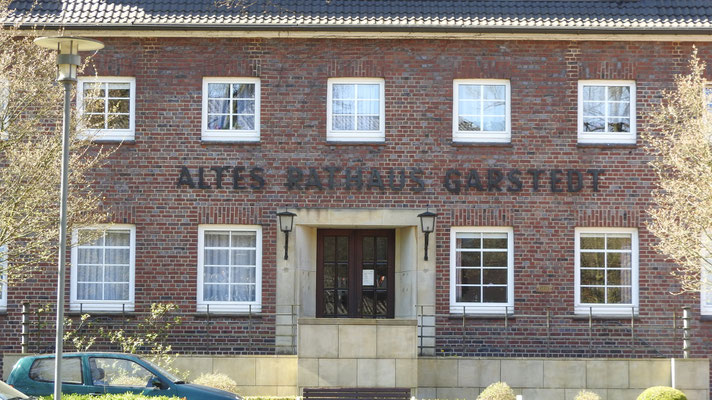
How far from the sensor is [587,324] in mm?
21969

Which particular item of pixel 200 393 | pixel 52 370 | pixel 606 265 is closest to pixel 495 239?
pixel 606 265

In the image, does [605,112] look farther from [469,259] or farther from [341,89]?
[341,89]

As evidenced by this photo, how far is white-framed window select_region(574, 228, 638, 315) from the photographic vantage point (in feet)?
72.9

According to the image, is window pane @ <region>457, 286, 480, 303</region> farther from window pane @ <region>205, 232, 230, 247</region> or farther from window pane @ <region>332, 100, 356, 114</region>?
window pane @ <region>205, 232, 230, 247</region>

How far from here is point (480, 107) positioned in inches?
881

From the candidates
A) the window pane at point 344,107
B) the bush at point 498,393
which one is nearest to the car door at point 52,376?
the bush at point 498,393

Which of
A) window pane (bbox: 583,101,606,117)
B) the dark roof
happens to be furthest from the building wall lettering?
the dark roof

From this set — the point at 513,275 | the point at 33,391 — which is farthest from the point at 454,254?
the point at 33,391

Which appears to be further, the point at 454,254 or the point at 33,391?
the point at 454,254

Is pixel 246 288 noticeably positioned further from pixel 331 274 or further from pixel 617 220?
pixel 617 220

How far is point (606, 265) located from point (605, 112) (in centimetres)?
288

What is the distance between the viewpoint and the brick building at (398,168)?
2195 centimetres

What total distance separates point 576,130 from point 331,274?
5412 millimetres

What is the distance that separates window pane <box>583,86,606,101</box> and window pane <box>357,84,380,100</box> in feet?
12.8
